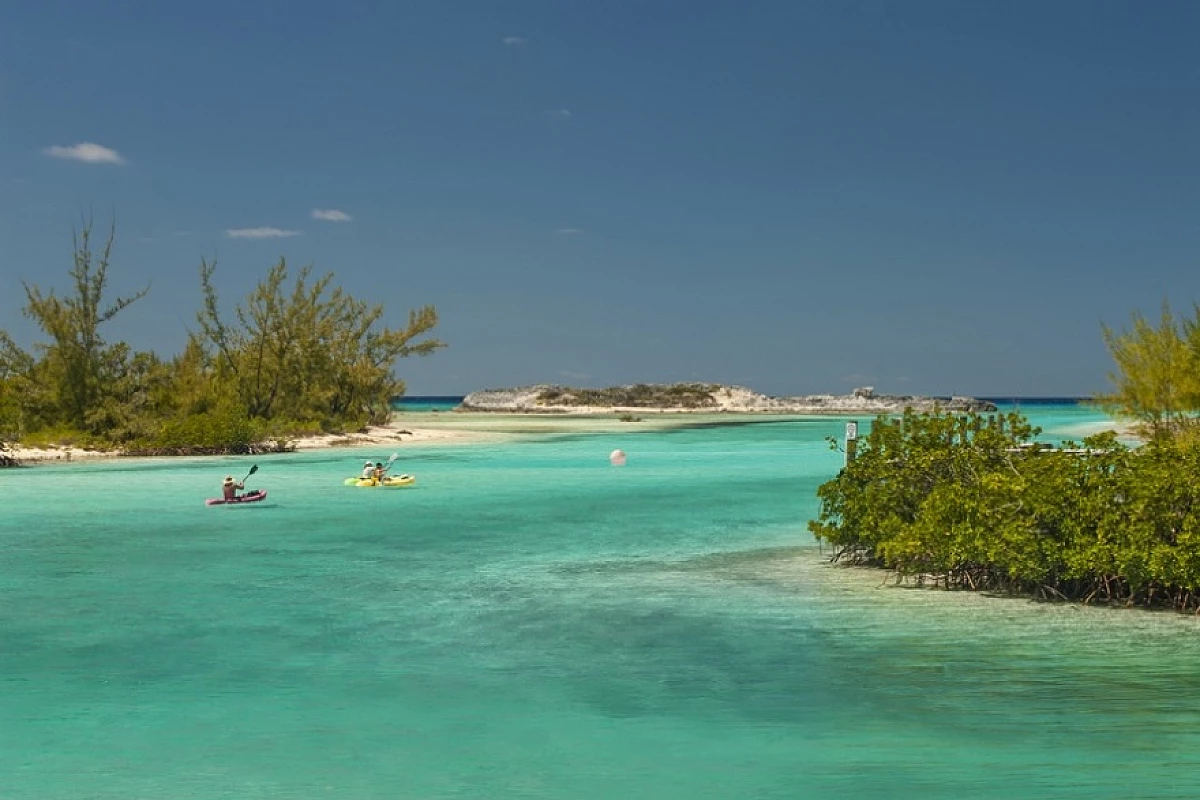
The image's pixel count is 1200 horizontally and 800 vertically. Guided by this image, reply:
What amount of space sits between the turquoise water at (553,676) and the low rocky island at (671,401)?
110 meters

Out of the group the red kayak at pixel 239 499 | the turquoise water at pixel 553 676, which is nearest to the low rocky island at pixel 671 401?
the red kayak at pixel 239 499

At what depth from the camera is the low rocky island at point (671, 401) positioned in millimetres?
134750

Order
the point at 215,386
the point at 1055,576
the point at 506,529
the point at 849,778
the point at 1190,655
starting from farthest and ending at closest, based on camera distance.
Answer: the point at 215,386, the point at 506,529, the point at 1055,576, the point at 1190,655, the point at 849,778

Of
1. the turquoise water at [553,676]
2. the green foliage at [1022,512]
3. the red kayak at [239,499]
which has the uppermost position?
the green foliage at [1022,512]

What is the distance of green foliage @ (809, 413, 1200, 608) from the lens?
12023 millimetres

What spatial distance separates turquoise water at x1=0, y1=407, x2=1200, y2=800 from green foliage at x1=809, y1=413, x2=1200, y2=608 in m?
0.52

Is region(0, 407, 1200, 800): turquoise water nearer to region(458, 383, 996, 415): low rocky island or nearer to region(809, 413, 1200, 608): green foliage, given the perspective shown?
region(809, 413, 1200, 608): green foliage

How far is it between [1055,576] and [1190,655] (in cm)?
280

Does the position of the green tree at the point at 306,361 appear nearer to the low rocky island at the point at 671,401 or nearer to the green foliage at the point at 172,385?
the green foliage at the point at 172,385

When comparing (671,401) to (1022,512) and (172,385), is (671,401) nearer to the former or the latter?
(172,385)

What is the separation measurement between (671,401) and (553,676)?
127951mm

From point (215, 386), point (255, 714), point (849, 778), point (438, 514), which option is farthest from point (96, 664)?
point (215, 386)

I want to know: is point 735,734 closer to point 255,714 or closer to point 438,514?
point 255,714

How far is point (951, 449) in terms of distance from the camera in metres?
14.8
